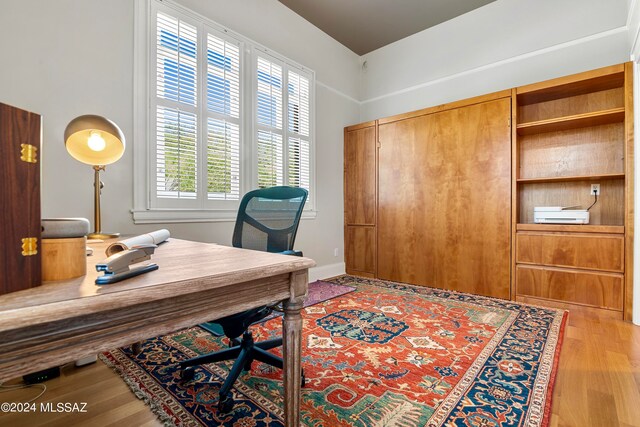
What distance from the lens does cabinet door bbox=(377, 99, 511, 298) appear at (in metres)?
3.03

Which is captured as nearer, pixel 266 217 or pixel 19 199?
pixel 19 199

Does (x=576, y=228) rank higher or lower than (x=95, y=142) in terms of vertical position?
Answer: lower

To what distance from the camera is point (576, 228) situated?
8.74ft

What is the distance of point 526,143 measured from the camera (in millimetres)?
3260

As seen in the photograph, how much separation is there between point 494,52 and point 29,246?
429 centimetres

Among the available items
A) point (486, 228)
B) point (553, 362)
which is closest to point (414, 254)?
point (486, 228)

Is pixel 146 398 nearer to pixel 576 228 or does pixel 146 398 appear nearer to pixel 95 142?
pixel 95 142

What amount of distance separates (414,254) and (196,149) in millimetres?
2622

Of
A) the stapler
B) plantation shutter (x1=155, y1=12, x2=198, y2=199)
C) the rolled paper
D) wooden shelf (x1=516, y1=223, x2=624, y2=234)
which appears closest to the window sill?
plantation shutter (x1=155, y1=12, x2=198, y2=199)

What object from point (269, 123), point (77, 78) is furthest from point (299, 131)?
point (77, 78)

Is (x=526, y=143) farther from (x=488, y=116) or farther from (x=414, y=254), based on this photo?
(x=414, y=254)

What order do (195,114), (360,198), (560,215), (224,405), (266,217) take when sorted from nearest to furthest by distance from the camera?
(224,405) → (266,217) → (195,114) → (560,215) → (360,198)

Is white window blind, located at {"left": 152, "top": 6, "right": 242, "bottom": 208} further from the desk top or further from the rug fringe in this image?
the desk top

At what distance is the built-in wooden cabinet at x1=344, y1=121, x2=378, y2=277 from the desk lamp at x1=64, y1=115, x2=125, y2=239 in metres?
2.94
